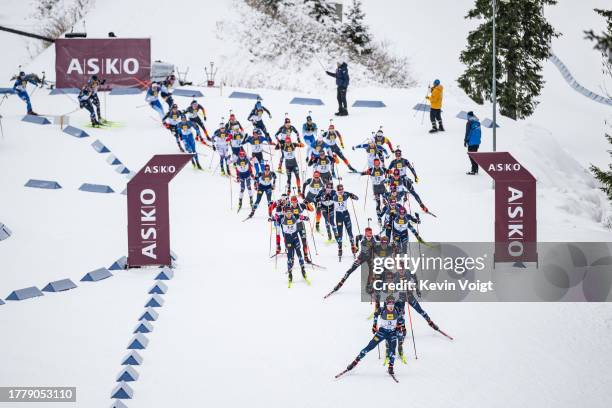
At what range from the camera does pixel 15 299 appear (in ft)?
57.8

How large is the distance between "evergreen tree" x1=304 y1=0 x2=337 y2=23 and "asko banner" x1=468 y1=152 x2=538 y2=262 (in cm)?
2857

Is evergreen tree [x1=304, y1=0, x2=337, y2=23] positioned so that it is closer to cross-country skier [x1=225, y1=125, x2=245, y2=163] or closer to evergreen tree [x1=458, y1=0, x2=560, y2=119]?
evergreen tree [x1=458, y1=0, x2=560, y2=119]

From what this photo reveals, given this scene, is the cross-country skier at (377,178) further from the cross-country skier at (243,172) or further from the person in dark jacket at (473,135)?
the person in dark jacket at (473,135)

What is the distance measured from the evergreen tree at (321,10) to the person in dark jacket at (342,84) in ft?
49.5

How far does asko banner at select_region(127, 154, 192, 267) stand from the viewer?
19266 mm

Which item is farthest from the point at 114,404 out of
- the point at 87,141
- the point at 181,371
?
the point at 87,141

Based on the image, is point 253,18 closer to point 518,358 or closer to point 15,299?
point 15,299

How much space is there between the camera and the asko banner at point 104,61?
32750 mm

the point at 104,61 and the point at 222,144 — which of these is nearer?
the point at 222,144

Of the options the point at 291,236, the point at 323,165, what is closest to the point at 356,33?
the point at 323,165

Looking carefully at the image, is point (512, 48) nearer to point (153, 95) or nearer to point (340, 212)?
point (153, 95)

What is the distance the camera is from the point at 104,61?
33.0 m

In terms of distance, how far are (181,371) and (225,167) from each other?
42.1 feet

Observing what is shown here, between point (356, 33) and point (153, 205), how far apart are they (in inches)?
1062
